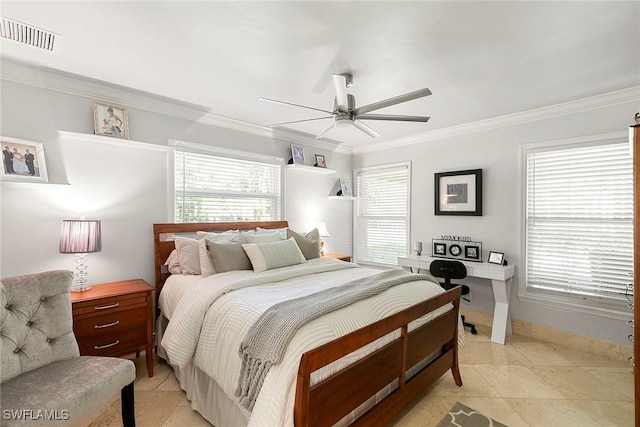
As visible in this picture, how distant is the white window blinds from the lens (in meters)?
2.87

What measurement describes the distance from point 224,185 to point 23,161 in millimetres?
1748

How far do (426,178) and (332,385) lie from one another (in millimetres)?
3510

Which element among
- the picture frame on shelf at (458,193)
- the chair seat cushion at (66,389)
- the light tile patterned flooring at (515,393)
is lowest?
the light tile patterned flooring at (515,393)

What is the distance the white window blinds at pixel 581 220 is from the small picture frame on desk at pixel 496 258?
0.29m

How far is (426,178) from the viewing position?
4293 millimetres

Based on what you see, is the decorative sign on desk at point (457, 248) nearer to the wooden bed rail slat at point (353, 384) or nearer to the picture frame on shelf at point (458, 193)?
the picture frame on shelf at point (458, 193)

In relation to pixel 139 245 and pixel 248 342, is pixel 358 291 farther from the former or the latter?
pixel 139 245

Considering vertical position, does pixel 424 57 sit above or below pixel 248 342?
above

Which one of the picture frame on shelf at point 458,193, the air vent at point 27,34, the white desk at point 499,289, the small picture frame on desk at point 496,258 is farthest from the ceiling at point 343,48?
the white desk at point 499,289

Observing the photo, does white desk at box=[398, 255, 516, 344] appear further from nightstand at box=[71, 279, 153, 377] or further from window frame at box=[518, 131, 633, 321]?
nightstand at box=[71, 279, 153, 377]

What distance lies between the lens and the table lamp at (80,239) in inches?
91.7

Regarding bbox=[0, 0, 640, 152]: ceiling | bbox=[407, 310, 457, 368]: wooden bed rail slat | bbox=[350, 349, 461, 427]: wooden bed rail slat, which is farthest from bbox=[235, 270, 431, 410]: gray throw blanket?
bbox=[0, 0, 640, 152]: ceiling

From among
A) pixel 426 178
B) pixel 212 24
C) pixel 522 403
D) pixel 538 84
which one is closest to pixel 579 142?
pixel 538 84

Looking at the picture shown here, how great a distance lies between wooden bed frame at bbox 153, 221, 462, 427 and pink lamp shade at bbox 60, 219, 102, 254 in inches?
84.7
